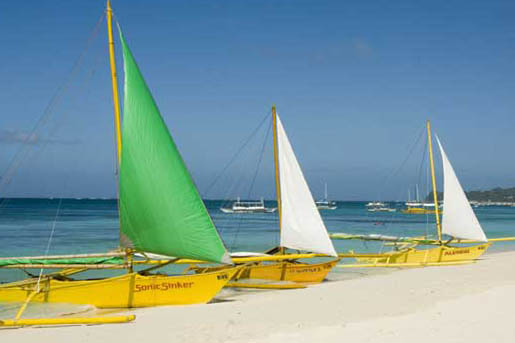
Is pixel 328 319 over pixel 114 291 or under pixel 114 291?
under

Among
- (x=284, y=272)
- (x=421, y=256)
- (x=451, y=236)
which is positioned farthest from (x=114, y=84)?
(x=451, y=236)

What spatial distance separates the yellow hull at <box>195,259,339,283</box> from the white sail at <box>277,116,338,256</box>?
0.80m

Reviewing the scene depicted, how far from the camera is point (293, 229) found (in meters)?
19.2

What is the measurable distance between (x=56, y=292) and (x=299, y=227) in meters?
8.63

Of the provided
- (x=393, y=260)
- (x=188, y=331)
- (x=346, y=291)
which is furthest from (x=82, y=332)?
(x=393, y=260)

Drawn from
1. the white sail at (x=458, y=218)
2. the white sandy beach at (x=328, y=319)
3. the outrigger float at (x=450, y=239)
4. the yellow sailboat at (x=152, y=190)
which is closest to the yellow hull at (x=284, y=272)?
the white sandy beach at (x=328, y=319)

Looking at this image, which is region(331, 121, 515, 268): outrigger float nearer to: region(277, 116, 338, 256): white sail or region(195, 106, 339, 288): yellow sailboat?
region(195, 106, 339, 288): yellow sailboat

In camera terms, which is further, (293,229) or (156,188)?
(293,229)

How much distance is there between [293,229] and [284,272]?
5.31 feet

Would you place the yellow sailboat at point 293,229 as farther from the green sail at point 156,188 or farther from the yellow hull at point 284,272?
the green sail at point 156,188

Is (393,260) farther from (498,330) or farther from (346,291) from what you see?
(498,330)

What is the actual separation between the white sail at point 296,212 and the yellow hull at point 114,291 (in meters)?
5.47

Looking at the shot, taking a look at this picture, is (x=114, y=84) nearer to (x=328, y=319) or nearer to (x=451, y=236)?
(x=328, y=319)

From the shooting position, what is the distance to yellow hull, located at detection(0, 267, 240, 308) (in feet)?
46.1
